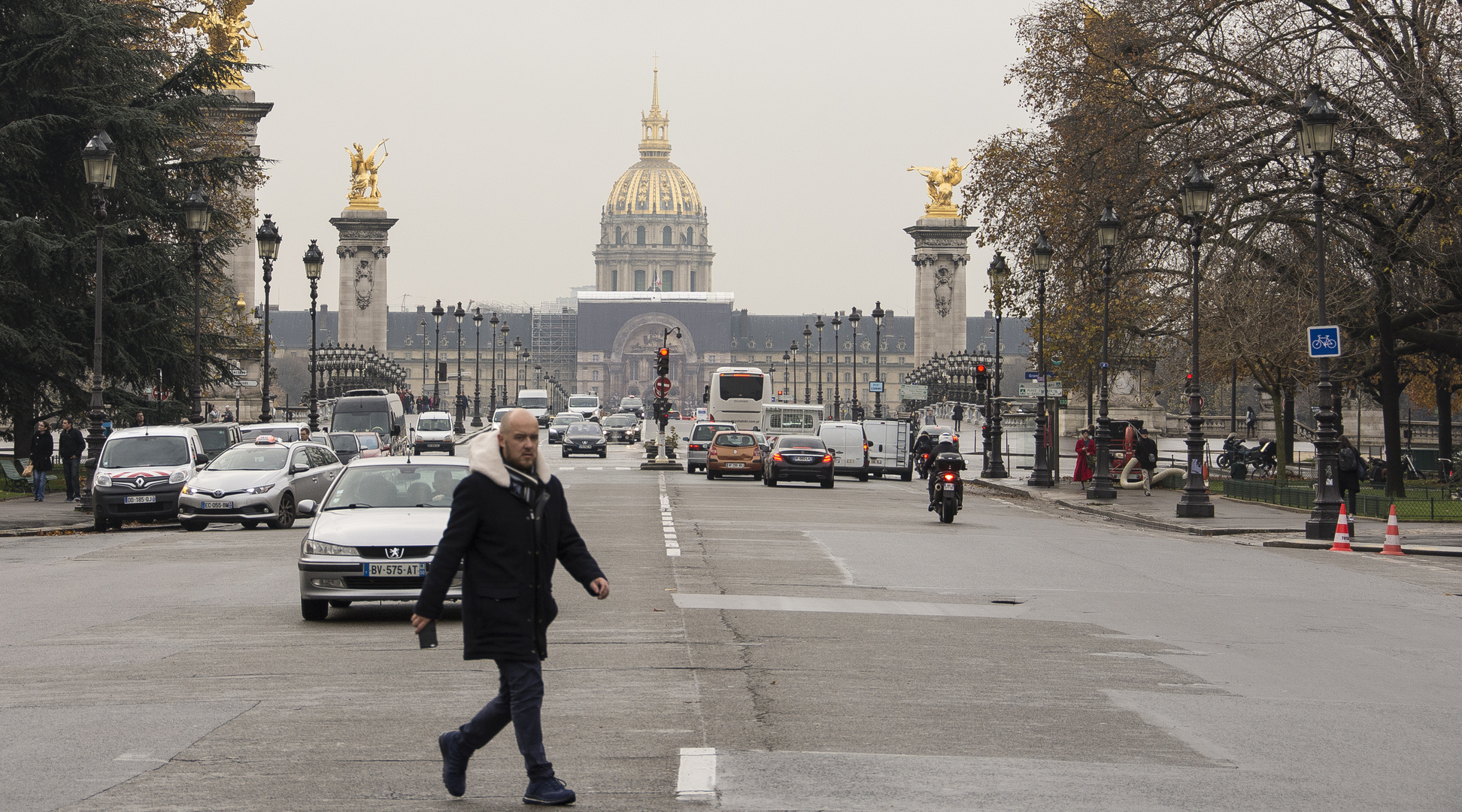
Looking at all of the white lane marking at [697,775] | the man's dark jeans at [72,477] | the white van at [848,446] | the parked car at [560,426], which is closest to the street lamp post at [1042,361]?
the white van at [848,446]

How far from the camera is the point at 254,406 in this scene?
69000 mm

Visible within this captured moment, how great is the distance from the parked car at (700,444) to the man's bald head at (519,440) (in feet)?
129

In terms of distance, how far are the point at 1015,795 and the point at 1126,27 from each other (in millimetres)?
29673

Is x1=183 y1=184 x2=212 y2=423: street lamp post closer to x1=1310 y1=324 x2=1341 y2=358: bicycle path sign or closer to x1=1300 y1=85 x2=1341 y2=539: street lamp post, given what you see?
x1=1300 y1=85 x2=1341 y2=539: street lamp post

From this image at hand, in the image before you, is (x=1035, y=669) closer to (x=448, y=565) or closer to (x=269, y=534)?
(x=448, y=565)

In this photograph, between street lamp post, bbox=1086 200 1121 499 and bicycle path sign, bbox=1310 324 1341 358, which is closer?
bicycle path sign, bbox=1310 324 1341 358

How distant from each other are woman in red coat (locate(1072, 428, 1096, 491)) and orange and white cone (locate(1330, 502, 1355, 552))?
54.6 feet

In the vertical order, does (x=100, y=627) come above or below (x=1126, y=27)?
below

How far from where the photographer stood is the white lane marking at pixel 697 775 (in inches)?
274

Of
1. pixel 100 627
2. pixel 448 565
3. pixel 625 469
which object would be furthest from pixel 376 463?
pixel 625 469

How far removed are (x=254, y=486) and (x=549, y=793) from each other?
18733 millimetres

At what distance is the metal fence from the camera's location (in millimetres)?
28188

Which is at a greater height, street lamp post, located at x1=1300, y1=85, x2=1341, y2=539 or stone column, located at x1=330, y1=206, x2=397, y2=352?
stone column, located at x1=330, y1=206, x2=397, y2=352

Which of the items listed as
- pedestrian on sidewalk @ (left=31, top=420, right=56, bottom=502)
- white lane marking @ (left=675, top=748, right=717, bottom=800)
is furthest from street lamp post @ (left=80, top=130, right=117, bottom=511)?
white lane marking @ (left=675, top=748, right=717, bottom=800)
